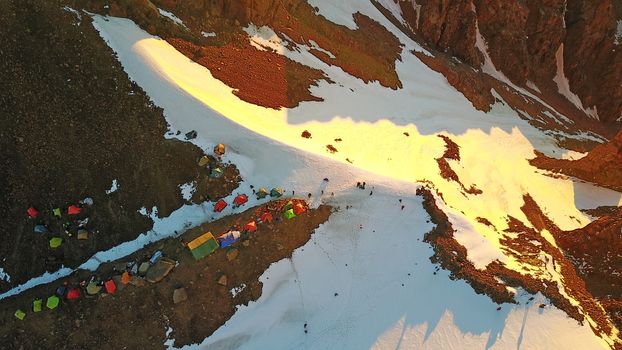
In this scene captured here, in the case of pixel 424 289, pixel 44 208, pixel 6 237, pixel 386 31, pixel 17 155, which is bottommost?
pixel 6 237

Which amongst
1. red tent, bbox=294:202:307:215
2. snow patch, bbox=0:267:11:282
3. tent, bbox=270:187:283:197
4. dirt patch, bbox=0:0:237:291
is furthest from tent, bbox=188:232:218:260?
snow patch, bbox=0:267:11:282

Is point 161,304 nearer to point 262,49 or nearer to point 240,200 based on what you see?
point 240,200

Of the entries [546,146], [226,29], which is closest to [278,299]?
[226,29]

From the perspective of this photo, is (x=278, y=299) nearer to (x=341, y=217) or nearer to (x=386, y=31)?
(x=341, y=217)

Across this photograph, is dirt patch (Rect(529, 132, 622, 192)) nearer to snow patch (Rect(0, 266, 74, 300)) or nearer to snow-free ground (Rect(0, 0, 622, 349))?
snow-free ground (Rect(0, 0, 622, 349))

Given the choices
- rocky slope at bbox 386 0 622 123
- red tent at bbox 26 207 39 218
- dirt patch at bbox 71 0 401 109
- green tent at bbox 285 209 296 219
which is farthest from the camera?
rocky slope at bbox 386 0 622 123

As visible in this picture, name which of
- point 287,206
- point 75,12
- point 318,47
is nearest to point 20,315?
point 287,206

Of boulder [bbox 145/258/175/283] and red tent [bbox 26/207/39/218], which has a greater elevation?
boulder [bbox 145/258/175/283]
